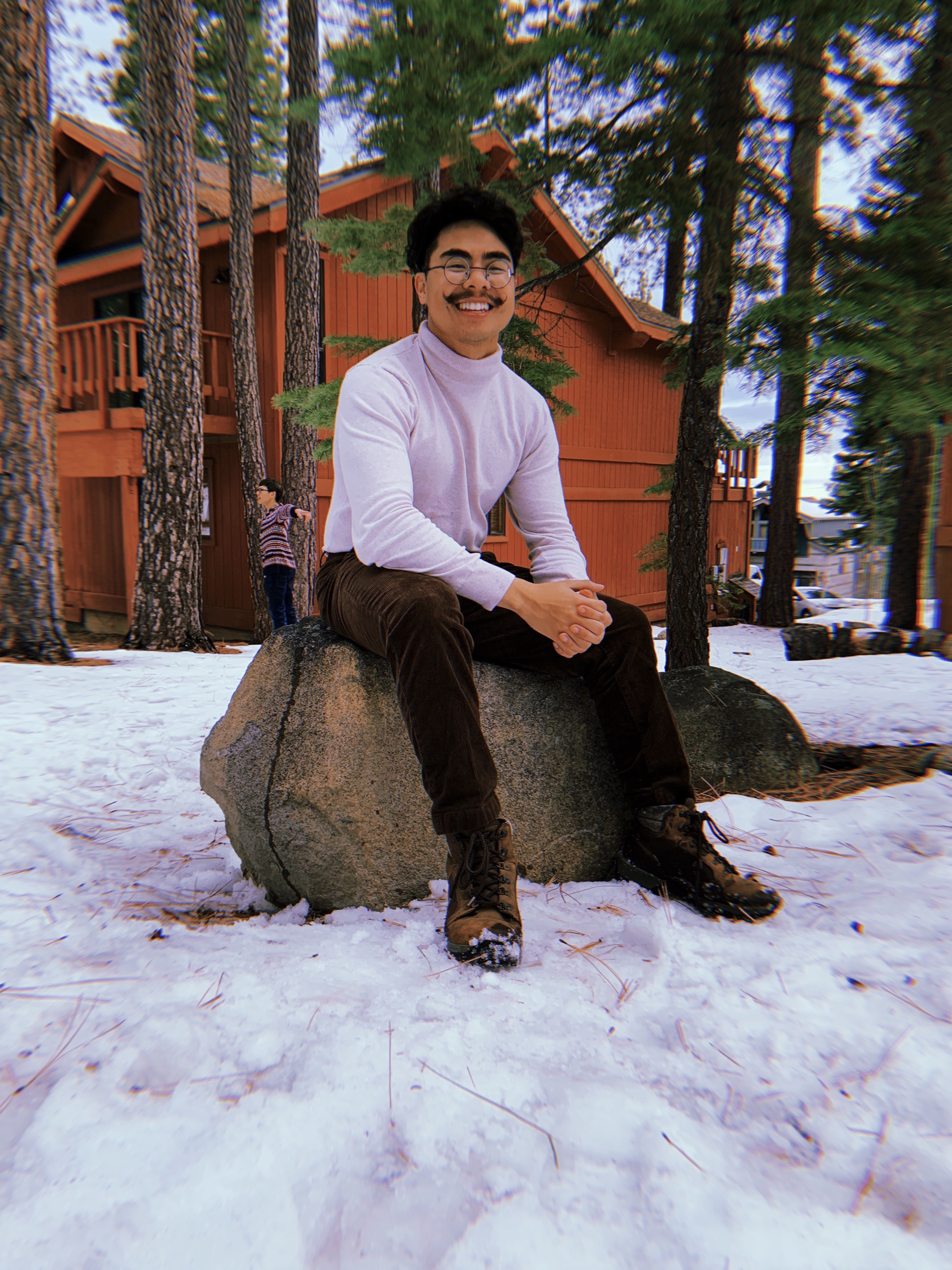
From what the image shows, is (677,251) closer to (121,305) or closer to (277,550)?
(277,550)

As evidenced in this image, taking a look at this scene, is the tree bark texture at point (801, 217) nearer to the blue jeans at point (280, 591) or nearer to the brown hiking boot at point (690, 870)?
the brown hiking boot at point (690, 870)

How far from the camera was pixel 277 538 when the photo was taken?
8352 millimetres

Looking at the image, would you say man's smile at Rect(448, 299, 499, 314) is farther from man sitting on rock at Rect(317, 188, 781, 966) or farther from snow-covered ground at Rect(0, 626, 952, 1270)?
snow-covered ground at Rect(0, 626, 952, 1270)

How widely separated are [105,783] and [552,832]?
208 cm

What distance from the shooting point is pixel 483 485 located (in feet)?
8.57

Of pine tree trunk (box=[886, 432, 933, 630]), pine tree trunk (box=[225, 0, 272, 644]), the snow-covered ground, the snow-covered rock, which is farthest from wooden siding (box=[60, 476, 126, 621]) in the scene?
the snow-covered ground

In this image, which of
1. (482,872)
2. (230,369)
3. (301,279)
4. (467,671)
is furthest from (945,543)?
(230,369)

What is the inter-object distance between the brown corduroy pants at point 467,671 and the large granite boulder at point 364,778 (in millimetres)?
121

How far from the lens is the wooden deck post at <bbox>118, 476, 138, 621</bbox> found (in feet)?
34.1

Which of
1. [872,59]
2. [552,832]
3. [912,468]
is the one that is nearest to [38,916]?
[552,832]

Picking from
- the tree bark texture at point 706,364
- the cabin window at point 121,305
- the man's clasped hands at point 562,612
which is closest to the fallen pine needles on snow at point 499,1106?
the man's clasped hands at point 562,612

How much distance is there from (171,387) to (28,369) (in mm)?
1972

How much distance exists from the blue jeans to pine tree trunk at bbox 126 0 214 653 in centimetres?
77

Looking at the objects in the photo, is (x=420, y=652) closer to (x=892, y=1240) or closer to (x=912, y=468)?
(x=892, y=1240)
